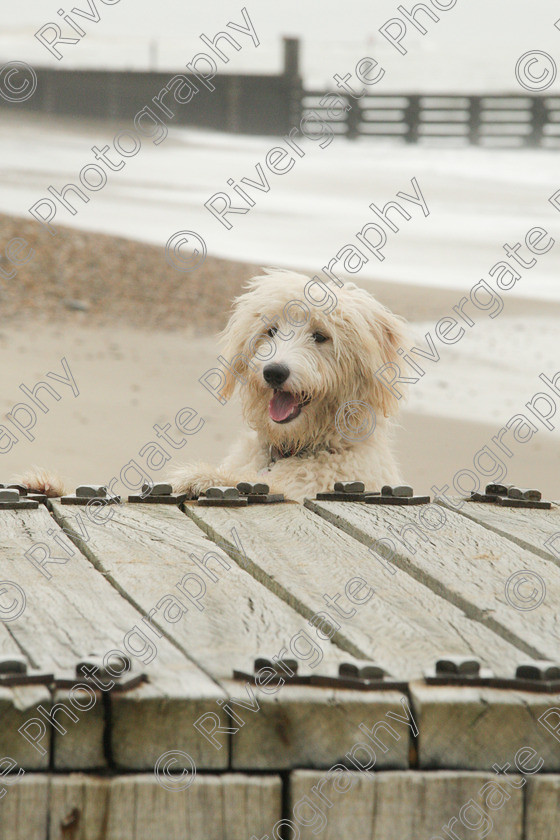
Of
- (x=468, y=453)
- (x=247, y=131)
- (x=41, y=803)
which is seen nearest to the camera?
(x=41, y=803)

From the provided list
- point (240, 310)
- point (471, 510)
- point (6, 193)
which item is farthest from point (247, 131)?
point (471, 510)

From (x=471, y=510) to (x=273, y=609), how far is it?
1165mm

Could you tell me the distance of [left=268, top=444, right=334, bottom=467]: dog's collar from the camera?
479 cm

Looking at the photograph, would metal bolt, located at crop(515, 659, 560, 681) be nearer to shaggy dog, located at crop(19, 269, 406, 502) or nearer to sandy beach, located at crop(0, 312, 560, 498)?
shaggy dog, located at crop(19, 269, 406, 502)

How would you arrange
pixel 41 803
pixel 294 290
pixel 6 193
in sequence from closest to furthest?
pixel 41 803 → pixel 294 290 → pixel 6 193

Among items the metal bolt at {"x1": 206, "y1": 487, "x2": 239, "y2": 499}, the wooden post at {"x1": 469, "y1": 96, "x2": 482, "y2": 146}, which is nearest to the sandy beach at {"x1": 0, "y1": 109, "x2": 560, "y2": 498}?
the metal bolt at {"x1": 206, "y1": 487, "x2": 239, "y2": 499}

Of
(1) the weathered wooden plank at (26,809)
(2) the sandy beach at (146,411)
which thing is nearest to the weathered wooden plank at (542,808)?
(1) the weathered wooden plank at (26,809)

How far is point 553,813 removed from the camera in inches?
73.4

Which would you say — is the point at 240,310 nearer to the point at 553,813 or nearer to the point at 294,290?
the point at 294,290

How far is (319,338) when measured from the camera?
4.70 meters

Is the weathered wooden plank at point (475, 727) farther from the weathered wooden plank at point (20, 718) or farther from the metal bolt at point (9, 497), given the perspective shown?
the metal bolt at point (9, 497)

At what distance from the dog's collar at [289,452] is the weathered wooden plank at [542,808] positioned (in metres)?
2.97

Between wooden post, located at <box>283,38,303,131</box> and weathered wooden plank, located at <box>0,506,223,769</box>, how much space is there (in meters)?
29.6

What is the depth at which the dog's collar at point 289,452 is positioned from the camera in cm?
479
